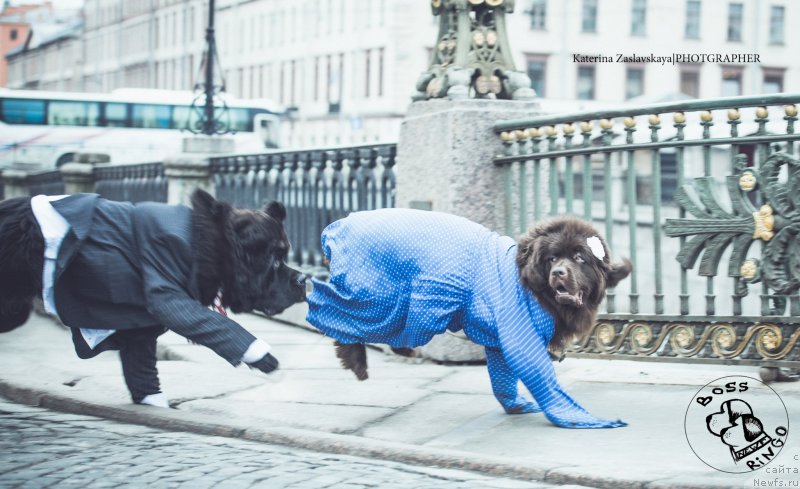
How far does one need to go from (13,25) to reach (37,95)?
100643 millimetres

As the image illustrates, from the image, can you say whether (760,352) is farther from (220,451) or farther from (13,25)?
Result: (13,25)

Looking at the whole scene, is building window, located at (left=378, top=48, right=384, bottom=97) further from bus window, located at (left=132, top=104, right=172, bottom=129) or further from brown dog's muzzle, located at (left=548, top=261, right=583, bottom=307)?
brown dog's muzzle, located at (left=548, top=261, right=583, bottom=307)

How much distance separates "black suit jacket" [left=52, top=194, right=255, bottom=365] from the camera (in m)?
6.18

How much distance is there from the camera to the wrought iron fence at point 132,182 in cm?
1412

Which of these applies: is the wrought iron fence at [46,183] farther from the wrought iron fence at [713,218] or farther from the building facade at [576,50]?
the building facade at [576,50]

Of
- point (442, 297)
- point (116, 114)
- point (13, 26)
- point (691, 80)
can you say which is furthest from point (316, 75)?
point (13, 26)

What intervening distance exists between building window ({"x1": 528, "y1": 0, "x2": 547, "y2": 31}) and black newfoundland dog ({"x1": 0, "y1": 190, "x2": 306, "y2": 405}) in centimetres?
5374

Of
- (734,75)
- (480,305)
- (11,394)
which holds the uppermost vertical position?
(734,75)

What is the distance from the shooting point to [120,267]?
626cm

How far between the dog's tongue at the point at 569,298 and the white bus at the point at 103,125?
37723 mm

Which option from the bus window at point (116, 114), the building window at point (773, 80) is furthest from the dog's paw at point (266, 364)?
the building window at point (773, 80)

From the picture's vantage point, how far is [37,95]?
4419cm

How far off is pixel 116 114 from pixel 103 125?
24.9 inches

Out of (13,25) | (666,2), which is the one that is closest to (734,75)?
(666,2)
